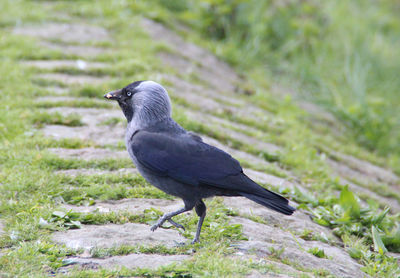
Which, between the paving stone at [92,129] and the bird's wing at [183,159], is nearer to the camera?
the bird's wing at [183,159]

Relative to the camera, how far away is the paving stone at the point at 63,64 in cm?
672

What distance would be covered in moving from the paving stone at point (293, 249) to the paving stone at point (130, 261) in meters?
0.57

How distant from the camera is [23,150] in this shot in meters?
4.73

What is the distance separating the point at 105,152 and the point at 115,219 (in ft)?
4.32

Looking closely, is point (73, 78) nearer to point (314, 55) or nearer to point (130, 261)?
point (130, 261)

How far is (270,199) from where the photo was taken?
3537 millimetres

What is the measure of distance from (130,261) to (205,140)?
97.3 inches

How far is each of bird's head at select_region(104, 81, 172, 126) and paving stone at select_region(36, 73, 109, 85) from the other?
2.34 meters

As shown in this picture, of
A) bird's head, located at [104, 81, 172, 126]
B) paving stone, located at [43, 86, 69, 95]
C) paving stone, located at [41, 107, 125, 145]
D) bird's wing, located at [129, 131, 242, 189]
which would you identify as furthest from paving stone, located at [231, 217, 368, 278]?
paving stone, located at [43, 86, 69, 95]

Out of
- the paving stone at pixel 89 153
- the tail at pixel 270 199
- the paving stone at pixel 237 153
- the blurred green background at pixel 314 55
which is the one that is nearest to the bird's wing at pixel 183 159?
the tail at pixel 270 199

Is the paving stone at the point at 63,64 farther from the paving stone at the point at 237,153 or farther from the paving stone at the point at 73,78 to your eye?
the paving stone at the point at 237,153

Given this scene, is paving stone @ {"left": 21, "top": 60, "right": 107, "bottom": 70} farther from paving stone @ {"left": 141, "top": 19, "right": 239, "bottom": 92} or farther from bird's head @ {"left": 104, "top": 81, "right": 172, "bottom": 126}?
bird's head @ {"left": 104, "top": 81, "right": 172, "bottom": 126}

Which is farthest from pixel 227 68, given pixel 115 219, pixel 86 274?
pixel 86 274

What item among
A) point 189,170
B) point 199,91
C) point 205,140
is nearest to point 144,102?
point 189,170
